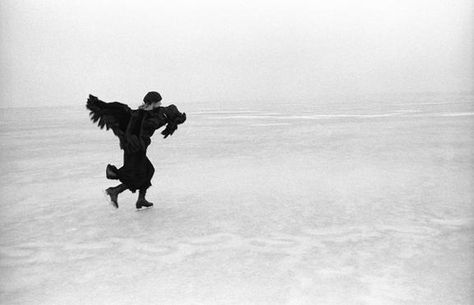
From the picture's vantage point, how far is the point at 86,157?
448 inches

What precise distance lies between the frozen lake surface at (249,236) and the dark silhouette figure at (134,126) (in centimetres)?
46

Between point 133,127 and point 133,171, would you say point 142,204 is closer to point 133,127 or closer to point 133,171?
point 133,171

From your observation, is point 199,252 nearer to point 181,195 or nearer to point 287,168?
point 181,195

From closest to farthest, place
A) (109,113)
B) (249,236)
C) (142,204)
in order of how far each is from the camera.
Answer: (249,236)
(109,113)
(142,204)

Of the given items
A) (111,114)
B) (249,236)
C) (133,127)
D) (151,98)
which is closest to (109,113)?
(111,114)

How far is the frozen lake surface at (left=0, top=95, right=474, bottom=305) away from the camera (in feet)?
10.7

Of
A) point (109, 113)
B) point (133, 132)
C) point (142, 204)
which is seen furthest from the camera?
point (142, 204)

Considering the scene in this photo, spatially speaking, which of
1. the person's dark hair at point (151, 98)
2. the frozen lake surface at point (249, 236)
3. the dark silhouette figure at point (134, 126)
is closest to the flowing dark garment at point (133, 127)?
the dark silhouette figure at point (134, 126)

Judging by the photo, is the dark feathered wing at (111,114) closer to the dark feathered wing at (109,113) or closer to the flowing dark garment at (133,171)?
the dark feathered wing at (109,113)

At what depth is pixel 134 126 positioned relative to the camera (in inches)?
213

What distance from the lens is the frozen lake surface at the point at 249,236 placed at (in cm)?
326

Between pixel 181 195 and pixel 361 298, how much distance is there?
149 inches

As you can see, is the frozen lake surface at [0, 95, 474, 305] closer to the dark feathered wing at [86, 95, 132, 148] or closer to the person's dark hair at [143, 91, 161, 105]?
the dark feathered wing at [86, 95, 132, 148]

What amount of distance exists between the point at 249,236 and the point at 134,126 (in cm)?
196
